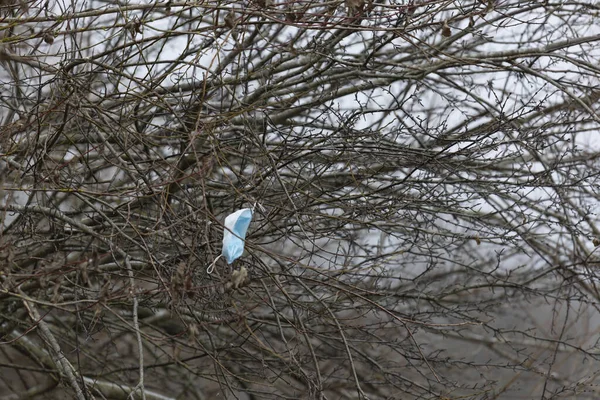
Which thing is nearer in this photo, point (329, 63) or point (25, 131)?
point (25, 131)

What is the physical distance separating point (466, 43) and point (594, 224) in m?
1.90

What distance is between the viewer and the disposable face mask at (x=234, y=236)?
3.45 metres

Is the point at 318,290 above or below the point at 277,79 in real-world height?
below

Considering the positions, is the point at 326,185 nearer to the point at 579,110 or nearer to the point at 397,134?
the point at 397,134

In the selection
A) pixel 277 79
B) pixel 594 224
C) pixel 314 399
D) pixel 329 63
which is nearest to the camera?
pixel 314 399

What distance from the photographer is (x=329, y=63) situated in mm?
5281

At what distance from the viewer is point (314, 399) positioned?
12.6ft

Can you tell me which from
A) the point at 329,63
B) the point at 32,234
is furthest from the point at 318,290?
the point at 32,234

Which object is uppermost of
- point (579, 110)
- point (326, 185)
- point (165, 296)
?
point (579, 110)

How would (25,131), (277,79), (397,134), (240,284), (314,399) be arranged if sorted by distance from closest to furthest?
(240,284) < (314,399) < (25,131) < (397,134) < (277,79)

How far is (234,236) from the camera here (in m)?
3.54

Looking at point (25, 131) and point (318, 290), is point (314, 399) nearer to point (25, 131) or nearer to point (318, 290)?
point (318, 290)

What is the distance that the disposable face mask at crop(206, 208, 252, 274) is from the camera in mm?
3447

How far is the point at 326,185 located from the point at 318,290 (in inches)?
30.7
